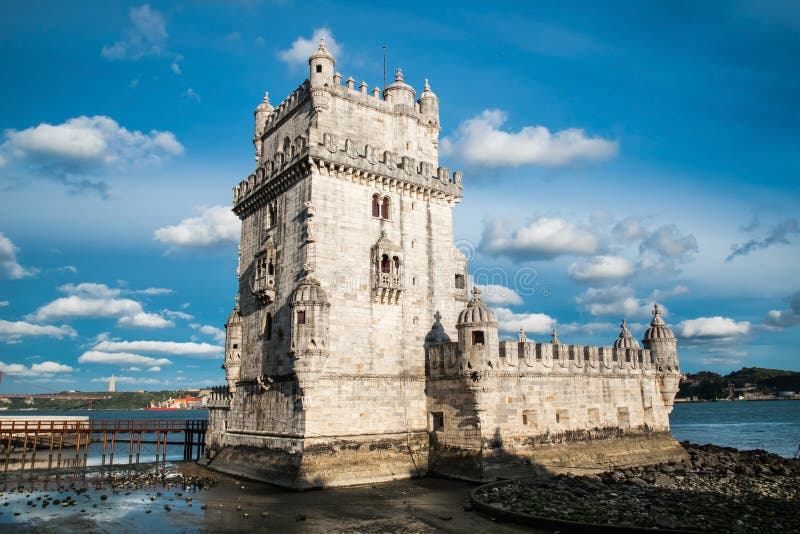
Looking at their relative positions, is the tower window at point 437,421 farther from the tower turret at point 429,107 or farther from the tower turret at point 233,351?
the tower turret at point 429,107

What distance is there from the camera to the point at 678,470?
3338 cm

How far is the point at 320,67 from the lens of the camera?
33.1 metres

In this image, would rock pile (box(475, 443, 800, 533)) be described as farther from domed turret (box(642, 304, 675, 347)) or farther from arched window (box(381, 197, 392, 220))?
arched window (box(381, 197, 392, 220))

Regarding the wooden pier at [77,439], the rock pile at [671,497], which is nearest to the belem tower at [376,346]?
the rock pile at [671,497]

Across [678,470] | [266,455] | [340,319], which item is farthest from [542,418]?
[266,455]

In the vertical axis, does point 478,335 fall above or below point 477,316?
below

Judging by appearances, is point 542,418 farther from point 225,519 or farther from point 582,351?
point 225,519

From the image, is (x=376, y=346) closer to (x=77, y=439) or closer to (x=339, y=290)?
(x=339, y=290)

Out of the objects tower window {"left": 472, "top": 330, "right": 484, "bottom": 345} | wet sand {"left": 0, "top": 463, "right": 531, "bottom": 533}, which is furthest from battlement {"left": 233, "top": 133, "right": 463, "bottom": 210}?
wet sand {"left": 0, "top": 463, "right": 531, "bottom": 533}

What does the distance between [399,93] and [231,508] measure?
82.5 ft

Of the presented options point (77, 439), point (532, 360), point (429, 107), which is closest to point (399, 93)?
point (429, 107)

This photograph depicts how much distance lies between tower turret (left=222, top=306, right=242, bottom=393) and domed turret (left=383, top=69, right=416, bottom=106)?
1686 centimetres

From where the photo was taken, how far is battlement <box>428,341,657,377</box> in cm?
3008

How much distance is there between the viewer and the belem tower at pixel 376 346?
2939 centimetres
